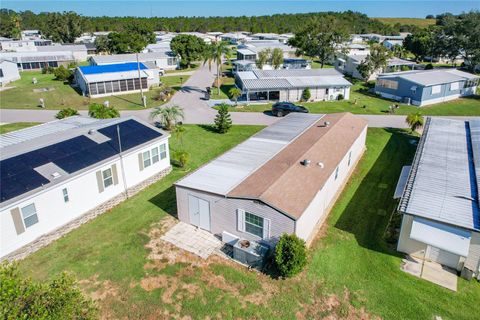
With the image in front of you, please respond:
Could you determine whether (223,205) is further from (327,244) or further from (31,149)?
(31,149)

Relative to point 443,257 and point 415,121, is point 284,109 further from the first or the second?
point 443,257

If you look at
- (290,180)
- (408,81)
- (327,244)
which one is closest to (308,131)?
(290,180)

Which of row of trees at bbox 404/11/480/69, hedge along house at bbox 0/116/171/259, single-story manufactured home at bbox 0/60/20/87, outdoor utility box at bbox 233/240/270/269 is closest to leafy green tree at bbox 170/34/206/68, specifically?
→ single-story manufactured home at bbox 0/60/20/87

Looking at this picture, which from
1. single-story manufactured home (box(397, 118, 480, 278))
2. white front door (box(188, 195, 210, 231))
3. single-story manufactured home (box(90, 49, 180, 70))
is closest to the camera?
single-story manufactured home (box(397, 118, 480, 278))

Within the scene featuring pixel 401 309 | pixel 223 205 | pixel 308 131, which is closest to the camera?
pixel 401 309

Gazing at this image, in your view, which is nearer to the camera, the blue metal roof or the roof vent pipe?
the roof vent pipe

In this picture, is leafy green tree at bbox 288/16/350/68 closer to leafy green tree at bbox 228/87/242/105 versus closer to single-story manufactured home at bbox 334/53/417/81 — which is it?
single-story manufactured home at bbox 334/53/417/81
